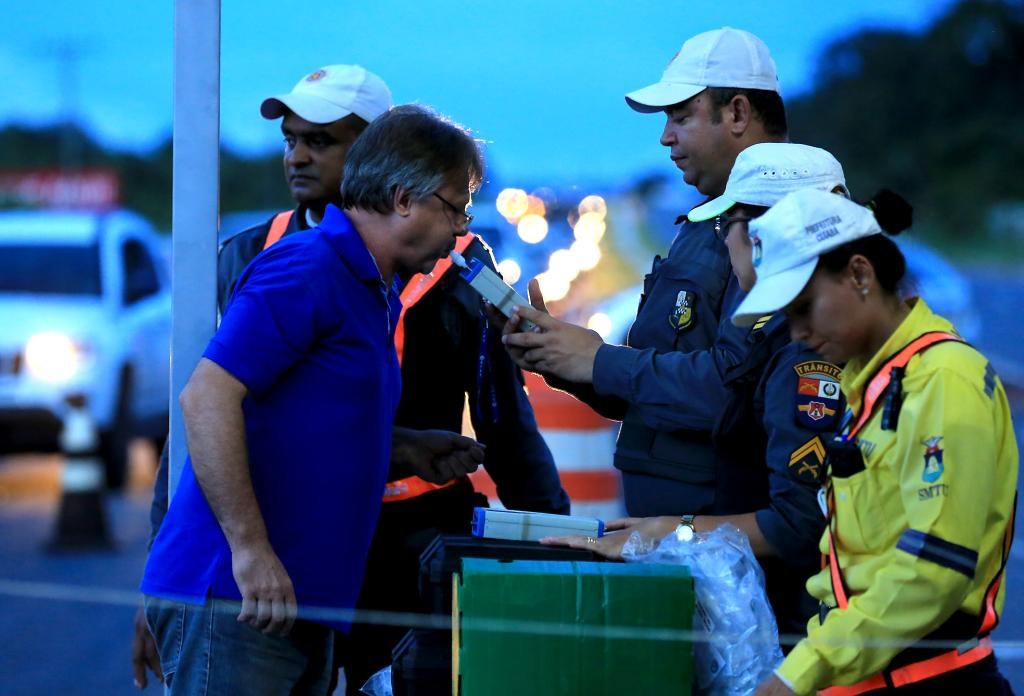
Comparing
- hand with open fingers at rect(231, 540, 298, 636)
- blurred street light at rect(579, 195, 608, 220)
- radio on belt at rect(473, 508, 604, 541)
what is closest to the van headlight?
blurred street light at rect(579, 195, 608, 220)

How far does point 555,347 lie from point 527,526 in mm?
455

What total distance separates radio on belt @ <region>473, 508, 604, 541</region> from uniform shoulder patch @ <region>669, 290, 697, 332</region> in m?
0.52

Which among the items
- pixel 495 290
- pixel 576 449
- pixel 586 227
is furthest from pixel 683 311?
pixel 586 227

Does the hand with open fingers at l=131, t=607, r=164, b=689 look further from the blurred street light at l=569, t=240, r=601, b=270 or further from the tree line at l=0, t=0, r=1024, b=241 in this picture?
the tree line at l=0, t=0, r=1024, b=241

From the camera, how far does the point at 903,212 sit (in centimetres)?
271

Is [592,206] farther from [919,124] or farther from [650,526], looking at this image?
[919,124]

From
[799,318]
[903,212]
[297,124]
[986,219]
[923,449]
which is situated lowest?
[923,449]

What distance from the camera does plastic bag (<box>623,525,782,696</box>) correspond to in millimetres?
2787

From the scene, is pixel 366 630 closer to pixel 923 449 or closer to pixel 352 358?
pixel 352 358

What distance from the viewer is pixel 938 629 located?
248 centimetres

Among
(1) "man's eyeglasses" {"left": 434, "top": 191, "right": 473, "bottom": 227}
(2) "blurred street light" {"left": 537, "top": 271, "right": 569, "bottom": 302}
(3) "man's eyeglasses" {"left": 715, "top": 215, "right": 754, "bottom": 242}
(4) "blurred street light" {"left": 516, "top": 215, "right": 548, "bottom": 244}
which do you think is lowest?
(3) "man's eyeglasses" {"left": 715, "top": 215, "right": 754, "bottom": 242}

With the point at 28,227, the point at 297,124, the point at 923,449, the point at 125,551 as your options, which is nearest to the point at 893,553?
the point at 923,449

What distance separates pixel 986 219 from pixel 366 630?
37.7 meters

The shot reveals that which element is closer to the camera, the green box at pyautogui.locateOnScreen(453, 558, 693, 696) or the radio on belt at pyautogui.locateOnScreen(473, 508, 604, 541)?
the green box at pyautogui.locateOnScreen(453, 558, 693, 696)
